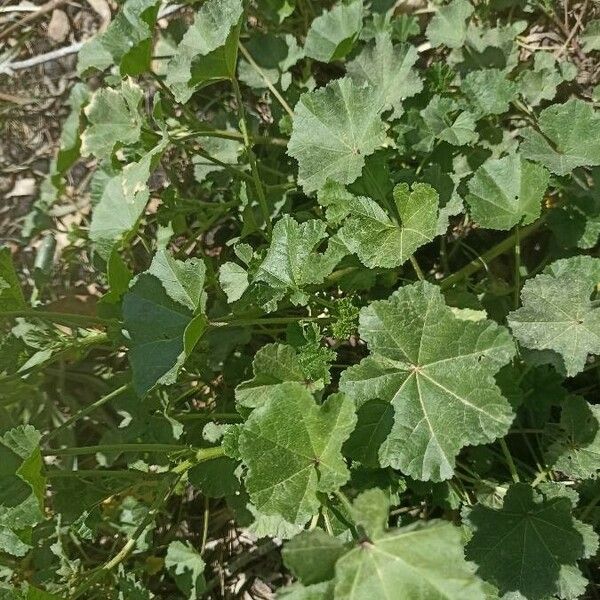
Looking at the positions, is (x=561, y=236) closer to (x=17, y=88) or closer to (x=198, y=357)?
(x=198, y=357)

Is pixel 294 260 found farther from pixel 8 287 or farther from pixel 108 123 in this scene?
pixel 108 123

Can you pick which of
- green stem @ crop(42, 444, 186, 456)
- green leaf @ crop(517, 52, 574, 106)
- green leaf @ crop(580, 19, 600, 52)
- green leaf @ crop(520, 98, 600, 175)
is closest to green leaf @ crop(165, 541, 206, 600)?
green stem @ crop(42, 444, 186, 456)

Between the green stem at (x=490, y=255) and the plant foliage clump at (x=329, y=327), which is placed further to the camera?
the green stem at (x=490, y=255)

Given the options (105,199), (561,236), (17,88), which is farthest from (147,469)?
(17,88)

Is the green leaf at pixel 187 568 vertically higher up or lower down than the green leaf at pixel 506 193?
lower down

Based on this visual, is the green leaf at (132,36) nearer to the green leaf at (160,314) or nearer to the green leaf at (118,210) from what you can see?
the green leaf at (118,210)

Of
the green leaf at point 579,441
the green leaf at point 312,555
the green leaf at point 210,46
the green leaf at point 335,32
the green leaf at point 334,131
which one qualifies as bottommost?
the green leaf at point 579,441

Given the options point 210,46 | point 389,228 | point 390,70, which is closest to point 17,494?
point 389,228

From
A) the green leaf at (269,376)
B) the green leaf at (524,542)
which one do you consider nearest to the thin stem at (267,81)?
the green leaf at (269,376)
